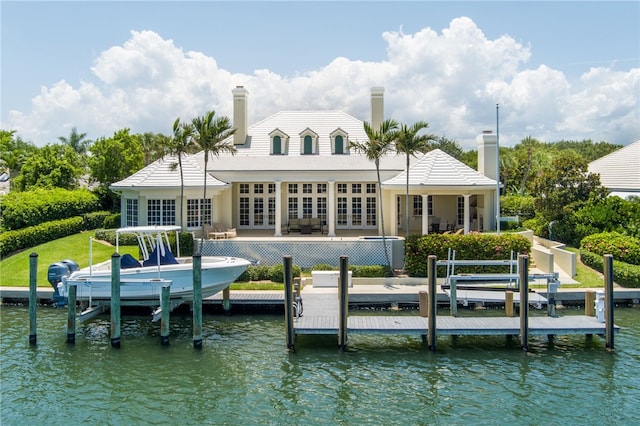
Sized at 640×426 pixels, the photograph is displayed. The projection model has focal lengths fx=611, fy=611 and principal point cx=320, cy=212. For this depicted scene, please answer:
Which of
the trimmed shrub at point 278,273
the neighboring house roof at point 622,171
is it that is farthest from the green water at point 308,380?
the neighboring house roof at point 622,171

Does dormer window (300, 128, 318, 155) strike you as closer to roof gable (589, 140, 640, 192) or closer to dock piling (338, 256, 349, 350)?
dock piling (338, 256, 349, 350)

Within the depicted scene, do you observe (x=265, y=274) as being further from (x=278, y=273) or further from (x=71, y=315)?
(x=71, y=315)

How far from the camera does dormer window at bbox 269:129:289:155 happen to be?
36.3 meters

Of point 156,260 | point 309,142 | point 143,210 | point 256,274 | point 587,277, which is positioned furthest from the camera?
point 309,142

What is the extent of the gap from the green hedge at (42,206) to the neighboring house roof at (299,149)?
28.1ft

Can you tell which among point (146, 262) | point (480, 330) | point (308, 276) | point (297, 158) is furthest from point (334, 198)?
point (480, 330)

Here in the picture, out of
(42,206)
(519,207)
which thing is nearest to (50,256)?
(42,206)

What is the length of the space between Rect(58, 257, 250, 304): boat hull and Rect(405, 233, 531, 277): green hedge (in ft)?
29.5

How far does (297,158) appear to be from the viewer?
35562 mm

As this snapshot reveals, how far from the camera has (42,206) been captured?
35312 mm

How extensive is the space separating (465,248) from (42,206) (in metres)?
24.0

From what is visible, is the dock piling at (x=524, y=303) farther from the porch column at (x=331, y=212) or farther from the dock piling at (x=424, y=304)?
the porch column at (x=331, y=212)

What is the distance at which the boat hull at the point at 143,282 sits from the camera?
A: 867 inches

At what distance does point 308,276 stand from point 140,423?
46.2 ft
